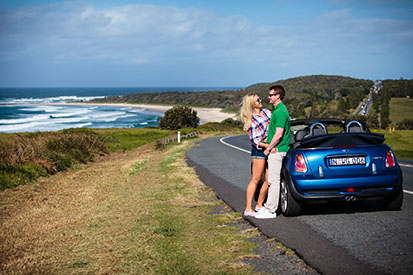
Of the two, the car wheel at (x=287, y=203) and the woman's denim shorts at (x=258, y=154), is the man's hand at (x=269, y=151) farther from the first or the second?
the car wheel at (x=287, y=203)

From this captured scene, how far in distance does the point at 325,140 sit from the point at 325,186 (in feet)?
2.41

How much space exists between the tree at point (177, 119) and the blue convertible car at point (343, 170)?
72.6m

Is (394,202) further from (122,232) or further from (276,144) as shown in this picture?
(122,232)

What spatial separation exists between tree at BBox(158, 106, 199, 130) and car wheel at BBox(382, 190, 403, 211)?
72.4 m

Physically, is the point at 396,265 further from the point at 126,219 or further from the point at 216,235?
the point at 126,219

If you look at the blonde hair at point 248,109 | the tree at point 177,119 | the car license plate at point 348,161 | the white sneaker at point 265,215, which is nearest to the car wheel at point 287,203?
the white sneaker at point 265,215

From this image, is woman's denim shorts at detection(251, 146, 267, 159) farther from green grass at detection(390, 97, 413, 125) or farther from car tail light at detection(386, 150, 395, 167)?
green grass at detection(390, 97, 413, 125)

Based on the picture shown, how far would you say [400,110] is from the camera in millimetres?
107812

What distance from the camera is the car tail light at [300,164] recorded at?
5.77 m

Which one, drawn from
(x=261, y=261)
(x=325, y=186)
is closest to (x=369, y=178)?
(x=325, y=186)

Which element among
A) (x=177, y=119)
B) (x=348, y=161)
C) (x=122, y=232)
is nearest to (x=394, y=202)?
(x=348, y=161)

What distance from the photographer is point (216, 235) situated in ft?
17.7

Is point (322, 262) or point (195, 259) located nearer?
point (322, 262)

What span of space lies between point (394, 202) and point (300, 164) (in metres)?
1.79
